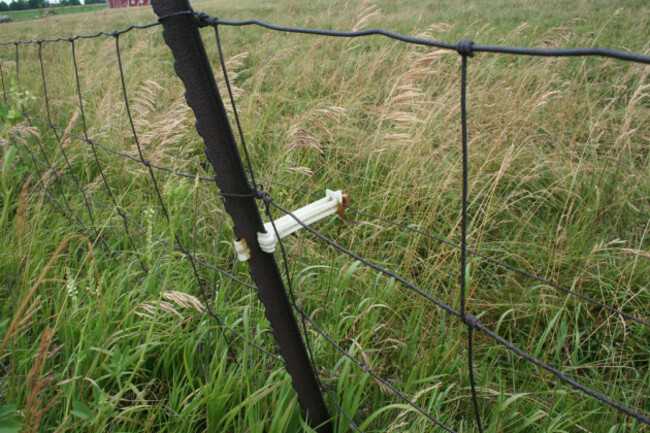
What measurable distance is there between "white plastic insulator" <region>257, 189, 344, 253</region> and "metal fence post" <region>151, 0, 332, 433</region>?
1.1 inches

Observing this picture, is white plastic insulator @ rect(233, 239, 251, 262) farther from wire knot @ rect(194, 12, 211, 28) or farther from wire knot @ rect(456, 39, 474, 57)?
wire knot @ rect(456, 39, 474, 57)

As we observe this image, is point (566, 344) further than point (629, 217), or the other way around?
point (629, 217)

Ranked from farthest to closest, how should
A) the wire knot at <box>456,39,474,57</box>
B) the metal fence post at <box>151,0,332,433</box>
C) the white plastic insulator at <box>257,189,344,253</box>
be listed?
the white plastic insulator at <box>257,189,344,253</box>, the metal fence post at <box>151,0,332,433</box>, the wire knot at <box>456,39,474,57</box>

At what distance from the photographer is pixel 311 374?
3.89 ft

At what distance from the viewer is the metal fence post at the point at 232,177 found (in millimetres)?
921

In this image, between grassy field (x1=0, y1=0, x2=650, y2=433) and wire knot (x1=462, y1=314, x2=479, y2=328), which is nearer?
wire knot (x1=462, y1=314, x2=479, y2=328)

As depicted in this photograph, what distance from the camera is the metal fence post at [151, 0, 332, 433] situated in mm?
921

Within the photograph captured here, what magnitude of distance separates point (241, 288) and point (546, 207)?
185cm

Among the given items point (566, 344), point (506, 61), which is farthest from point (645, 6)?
point (566, 344)

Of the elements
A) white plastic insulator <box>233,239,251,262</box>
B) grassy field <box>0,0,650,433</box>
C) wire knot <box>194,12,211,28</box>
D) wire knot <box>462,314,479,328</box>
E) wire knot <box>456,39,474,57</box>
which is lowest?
grassy field <box>0,0,650,433</box>

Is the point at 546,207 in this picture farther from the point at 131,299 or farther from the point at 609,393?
the point at 131,299

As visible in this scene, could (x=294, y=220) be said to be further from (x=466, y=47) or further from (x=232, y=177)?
(x=466, y=47)

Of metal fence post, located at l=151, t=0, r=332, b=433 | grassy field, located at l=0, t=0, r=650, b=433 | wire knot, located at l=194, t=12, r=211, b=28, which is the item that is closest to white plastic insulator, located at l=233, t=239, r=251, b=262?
Answer: metal fence post, located at l=151, t=0, r=332, b=433

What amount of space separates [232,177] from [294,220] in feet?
0.63
